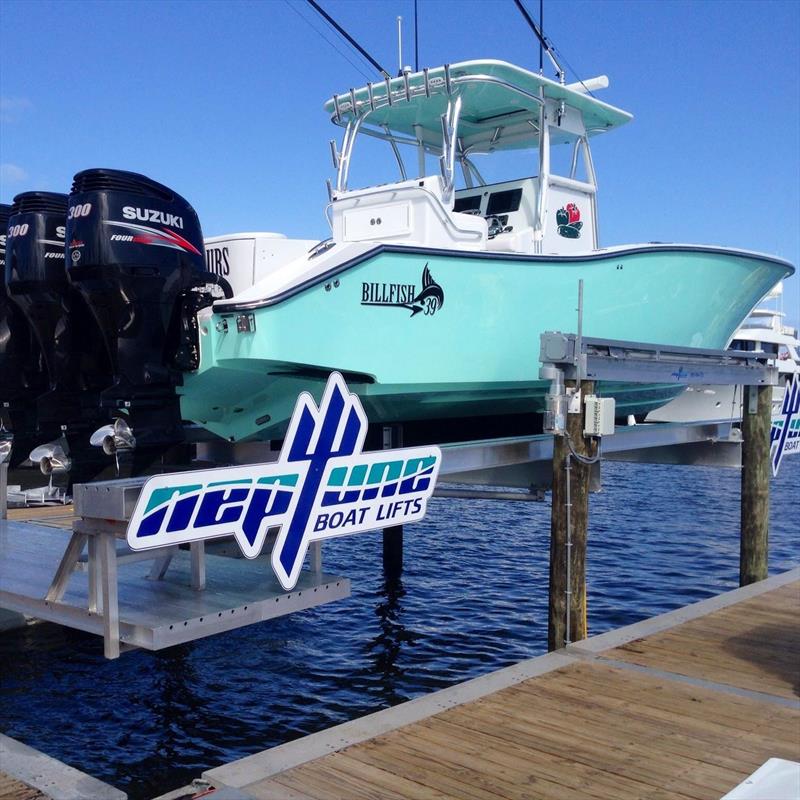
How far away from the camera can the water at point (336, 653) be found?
609 centimetres

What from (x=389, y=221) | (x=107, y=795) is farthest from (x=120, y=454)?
(x=389, y=221)

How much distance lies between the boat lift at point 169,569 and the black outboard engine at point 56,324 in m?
0.65

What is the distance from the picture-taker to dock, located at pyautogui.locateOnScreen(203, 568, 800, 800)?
3.57 meters

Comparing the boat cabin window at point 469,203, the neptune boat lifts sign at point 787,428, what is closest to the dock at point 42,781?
the boat cabin window at point 469,203

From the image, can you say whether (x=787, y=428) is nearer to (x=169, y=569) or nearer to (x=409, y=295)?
(x=409, y=295)

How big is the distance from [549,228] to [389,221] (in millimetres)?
1449

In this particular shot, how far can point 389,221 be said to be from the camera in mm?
6855

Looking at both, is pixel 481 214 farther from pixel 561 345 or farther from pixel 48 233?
pixel 48 233

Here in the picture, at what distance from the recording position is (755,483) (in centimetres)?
847

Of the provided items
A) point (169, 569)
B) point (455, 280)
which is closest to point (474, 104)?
point (455, 280)

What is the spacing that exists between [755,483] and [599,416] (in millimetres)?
3377

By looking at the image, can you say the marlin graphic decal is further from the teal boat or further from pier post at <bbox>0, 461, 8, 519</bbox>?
pier post at <bbox>0, 461, 8, 519</bbox>

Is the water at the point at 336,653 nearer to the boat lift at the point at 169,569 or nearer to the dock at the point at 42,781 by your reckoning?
the boat lift at the point at 169,569

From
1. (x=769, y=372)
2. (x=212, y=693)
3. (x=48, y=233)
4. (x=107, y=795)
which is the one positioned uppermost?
(x=48, y=233)
